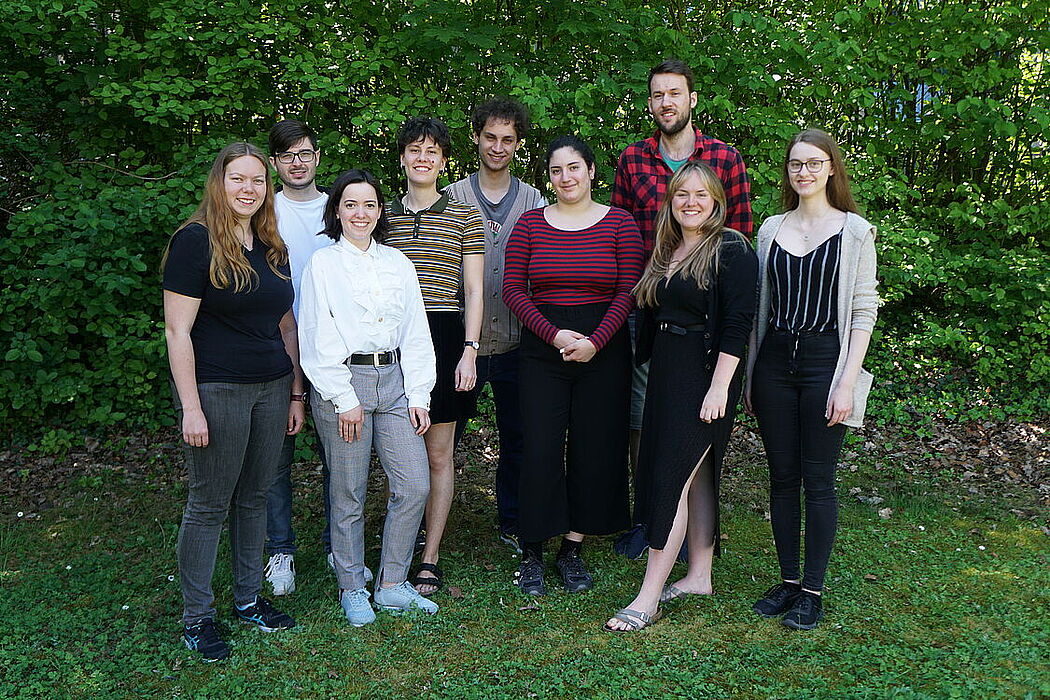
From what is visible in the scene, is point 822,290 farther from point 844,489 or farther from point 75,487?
point 75,487

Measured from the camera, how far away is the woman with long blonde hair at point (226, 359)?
3133 mm

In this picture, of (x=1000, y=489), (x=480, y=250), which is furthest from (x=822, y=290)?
(x=1000, y=489)

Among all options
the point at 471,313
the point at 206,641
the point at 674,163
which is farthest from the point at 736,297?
the point at 206,641

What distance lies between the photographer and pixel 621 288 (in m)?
3.76

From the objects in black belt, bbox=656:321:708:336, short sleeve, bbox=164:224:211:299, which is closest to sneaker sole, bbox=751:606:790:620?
black belt, bbox=656:321:708:336

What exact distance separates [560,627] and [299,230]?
2.01 m

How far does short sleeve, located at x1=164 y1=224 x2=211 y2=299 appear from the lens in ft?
10.1

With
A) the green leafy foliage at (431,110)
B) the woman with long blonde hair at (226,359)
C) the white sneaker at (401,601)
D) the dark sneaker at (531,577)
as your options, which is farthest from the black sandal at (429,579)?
the green leafy foliage at (431,110)

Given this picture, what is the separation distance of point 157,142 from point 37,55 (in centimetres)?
89

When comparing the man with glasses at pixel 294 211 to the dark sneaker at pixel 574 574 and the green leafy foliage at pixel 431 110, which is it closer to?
the dark sneaker at pixel 574 574

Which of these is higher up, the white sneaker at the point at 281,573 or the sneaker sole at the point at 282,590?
the white sneaker at the point at 281,573

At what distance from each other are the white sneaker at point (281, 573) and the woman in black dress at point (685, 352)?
147cm

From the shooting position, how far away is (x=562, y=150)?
147 inches

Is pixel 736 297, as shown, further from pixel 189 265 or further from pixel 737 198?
pixel 189 265
